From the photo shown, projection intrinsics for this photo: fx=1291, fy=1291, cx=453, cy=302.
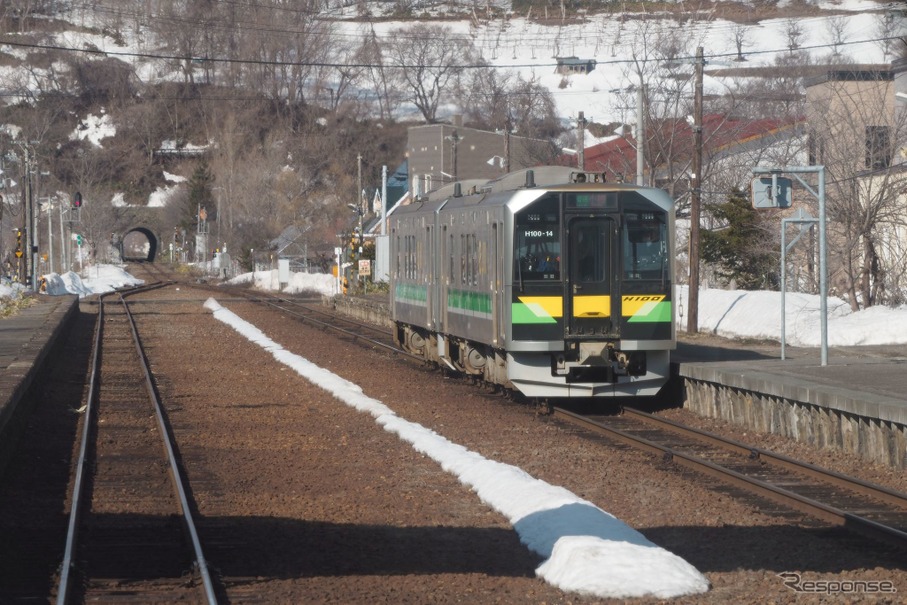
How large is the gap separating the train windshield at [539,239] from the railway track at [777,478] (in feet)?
6.63

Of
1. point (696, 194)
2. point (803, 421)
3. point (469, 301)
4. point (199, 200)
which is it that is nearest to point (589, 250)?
point (469, 301)

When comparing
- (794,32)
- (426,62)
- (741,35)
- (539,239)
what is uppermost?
(741,35)

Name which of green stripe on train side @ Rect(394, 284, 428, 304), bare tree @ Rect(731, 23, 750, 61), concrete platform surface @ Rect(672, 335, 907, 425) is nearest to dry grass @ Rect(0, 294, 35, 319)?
green stripe on train side @ Rect(394, 284, 428, 304)

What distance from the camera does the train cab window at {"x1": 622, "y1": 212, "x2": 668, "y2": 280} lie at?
Answer: 16.8m

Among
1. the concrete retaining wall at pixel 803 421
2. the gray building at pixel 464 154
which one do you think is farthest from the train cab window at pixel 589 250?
the gray building at pixel 464 154

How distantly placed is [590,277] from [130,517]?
8.02m

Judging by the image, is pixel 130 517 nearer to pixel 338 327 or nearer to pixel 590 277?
pixel 590 277

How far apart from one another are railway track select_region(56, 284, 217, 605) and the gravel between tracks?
0.90 ft

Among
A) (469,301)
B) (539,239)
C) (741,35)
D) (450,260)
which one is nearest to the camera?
(539,239)

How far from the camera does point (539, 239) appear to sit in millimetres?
16859
